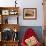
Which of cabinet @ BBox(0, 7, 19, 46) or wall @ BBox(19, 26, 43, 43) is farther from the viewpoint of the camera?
wall @ BBox(19, 26, 43, 43)

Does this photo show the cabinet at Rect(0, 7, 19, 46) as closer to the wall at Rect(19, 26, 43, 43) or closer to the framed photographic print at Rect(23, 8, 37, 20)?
the wall at Rect(19, 26, 43, 43)

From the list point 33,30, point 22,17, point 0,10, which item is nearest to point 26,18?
point 22,17

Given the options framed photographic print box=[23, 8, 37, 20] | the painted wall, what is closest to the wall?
the painted wall

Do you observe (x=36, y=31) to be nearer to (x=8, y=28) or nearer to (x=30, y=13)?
(x=30, y=13)

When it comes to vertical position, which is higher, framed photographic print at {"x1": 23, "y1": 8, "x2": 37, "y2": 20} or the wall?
framed photographic print at {"x1": 23, "y1": 8, "x2": 37, "y2": 20}

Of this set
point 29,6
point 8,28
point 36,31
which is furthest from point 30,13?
point 8,28

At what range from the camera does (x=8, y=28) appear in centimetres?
581

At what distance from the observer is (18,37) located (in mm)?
5844

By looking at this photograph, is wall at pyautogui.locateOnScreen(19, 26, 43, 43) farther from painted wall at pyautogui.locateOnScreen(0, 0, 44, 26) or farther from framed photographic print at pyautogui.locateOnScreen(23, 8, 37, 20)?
framed photographic print at pyautogui.locateOnScreen(23, 8, 37, 20)

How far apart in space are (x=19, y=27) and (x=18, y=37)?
1.22 ft

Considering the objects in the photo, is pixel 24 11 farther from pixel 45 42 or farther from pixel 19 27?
pixel 45 42

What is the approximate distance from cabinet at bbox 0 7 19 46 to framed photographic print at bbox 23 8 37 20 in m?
0.31

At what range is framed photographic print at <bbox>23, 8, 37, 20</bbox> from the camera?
587 centimetres

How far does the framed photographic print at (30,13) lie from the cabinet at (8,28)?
1.02 feet
